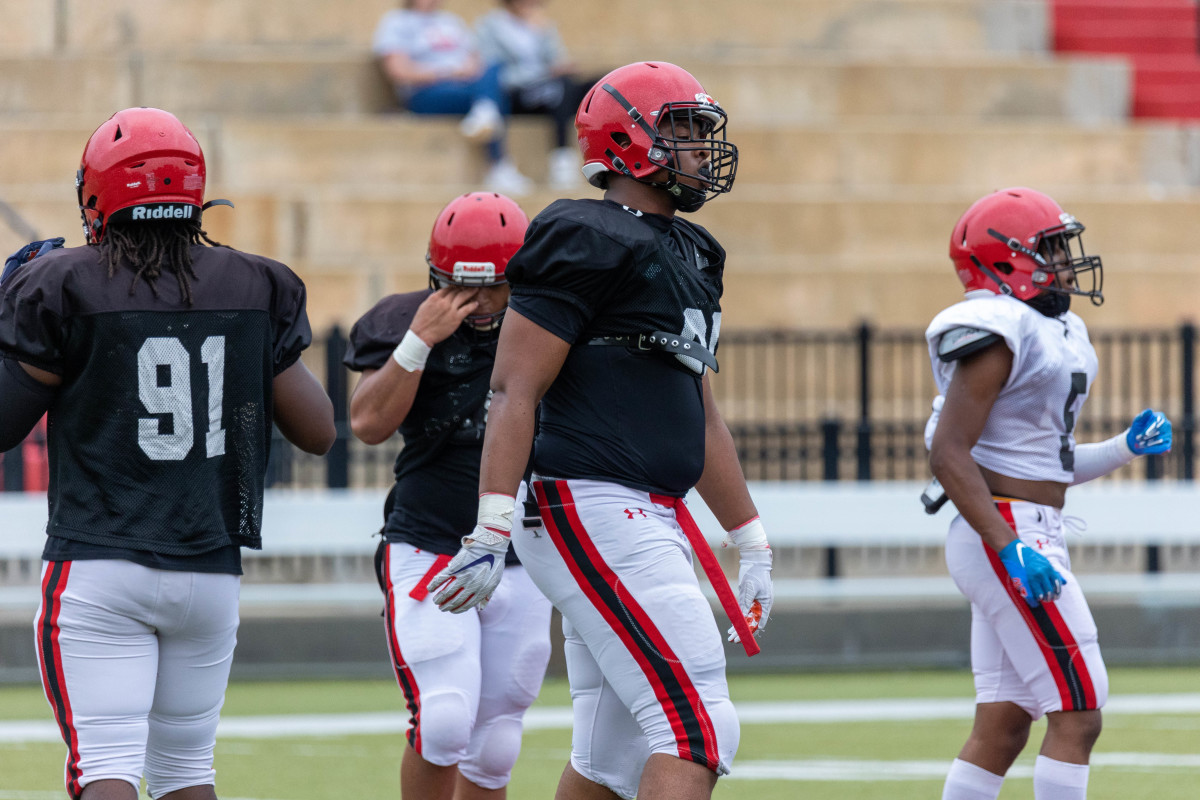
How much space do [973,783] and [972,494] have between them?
83cm

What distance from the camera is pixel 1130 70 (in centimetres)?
1744

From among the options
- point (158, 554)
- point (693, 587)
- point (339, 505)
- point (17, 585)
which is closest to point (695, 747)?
point (693, 587)

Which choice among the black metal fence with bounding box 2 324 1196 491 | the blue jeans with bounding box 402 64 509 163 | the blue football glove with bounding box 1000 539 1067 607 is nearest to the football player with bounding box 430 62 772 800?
the blue football glove with bounding box 1000 539 1067 607

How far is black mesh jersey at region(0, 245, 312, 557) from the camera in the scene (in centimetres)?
377

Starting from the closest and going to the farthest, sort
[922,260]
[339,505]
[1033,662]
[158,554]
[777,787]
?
1. [158,554]
2. [1033,662]
3. [777,787]
4. [339,505]
5. [922,260]

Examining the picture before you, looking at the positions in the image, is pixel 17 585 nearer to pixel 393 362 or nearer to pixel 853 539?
pixel 853 539

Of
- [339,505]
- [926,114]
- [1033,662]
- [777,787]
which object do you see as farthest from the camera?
[926,114]

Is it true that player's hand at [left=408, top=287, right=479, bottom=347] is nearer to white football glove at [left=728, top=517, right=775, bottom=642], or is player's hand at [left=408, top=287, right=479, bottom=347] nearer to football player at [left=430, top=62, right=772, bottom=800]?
football player at [left=430, top=62, right=772, bottom=800]

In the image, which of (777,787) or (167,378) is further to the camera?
(777,787)

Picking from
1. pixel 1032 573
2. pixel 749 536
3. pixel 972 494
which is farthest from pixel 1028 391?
pixel 749 536

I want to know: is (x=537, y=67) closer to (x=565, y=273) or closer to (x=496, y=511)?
(x=565, y=273)

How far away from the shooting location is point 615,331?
13.3 ft

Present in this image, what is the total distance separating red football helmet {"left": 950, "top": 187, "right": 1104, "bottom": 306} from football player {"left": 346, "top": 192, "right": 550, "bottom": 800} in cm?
136

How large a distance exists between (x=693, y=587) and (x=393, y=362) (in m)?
1.37
